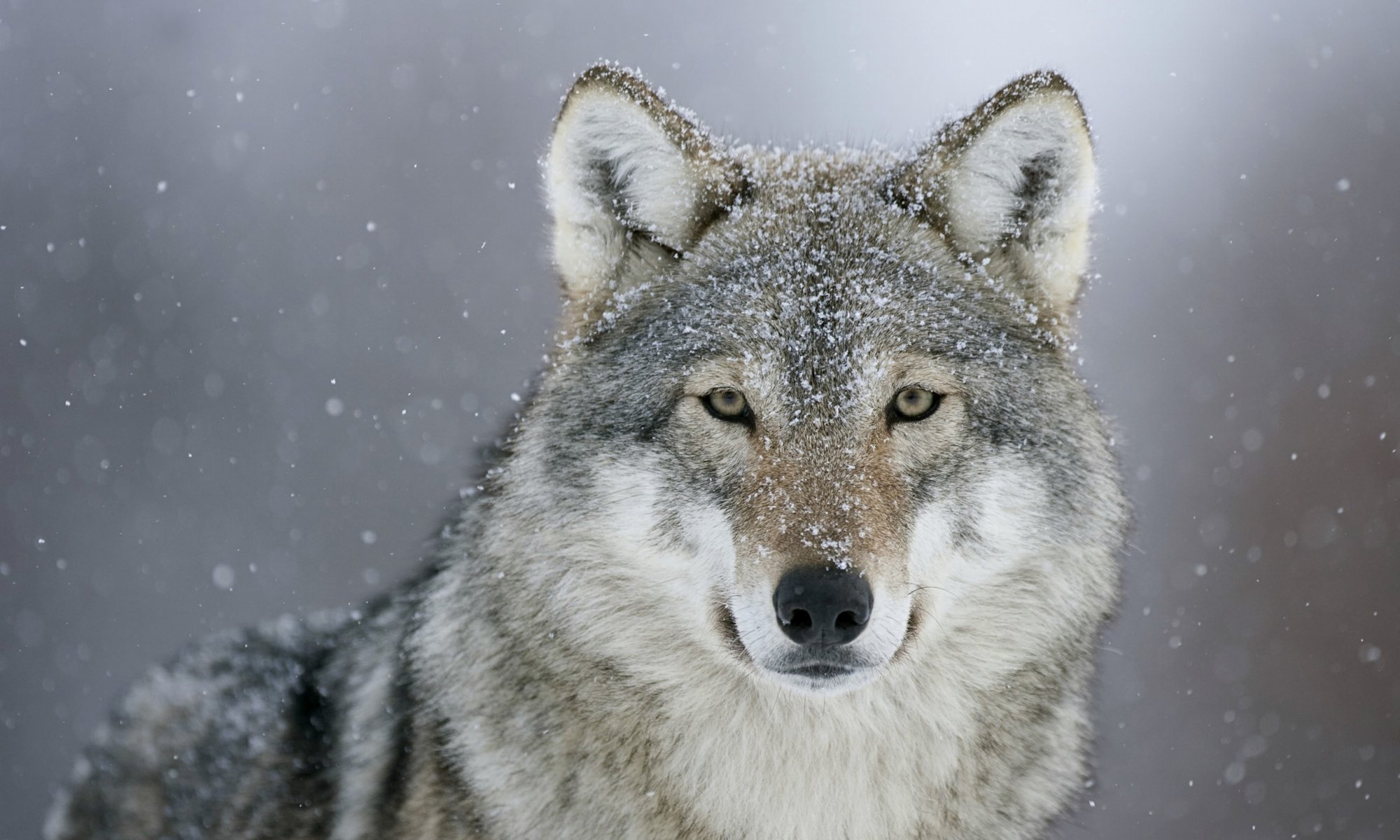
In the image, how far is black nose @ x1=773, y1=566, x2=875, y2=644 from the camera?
7.92ft

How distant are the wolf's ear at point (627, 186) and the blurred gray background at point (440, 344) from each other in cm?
819

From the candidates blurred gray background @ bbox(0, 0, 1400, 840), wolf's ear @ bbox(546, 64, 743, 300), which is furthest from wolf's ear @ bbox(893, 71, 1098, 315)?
blurred gray background @ bbox(0, 0, 1400, 840)

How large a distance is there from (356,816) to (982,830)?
5.36 ft

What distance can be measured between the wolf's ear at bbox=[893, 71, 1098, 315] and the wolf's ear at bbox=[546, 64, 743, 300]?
56cm

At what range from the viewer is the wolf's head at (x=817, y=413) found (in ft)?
8.52

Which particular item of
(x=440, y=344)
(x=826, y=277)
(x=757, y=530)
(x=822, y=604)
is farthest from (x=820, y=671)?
(x=440, y=344)

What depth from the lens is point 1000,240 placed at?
3199 mm

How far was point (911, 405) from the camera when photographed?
2787 millimetres

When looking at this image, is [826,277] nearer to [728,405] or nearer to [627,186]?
[728,405]

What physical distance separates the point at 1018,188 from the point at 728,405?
3.60 feet

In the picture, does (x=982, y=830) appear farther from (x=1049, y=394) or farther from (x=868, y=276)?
(x=868, y=276)

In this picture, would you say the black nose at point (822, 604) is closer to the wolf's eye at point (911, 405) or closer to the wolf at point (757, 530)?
the wolf at point (757, 530)

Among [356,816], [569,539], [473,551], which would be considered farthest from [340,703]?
[569,539]

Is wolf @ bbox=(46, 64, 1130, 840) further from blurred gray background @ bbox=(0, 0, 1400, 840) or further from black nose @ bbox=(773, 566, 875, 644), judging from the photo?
blurred gray background @ bbox=(0, 0, 1400, 840)
